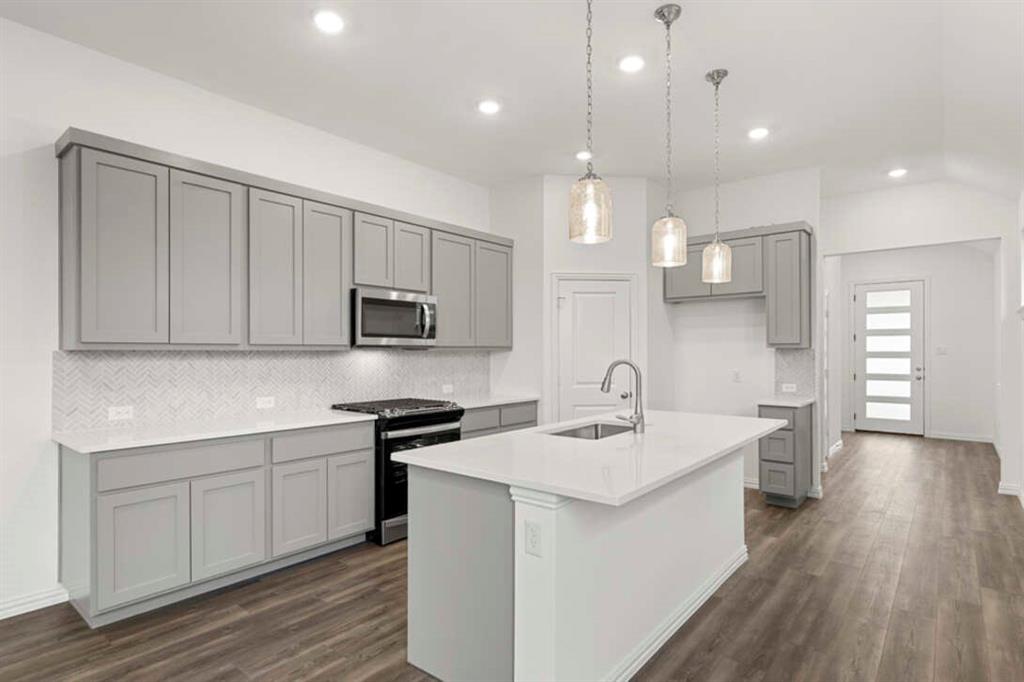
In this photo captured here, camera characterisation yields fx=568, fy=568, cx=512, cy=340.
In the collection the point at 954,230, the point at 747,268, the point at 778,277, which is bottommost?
the point at 778,277

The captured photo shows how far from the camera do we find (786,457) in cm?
474

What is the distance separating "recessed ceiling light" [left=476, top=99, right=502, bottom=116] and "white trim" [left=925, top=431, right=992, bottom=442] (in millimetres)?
8280

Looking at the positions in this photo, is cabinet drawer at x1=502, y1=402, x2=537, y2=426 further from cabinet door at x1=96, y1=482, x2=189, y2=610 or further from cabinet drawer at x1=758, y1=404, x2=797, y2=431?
cabinet door at x1=96, y1=482, x2=189, y2=610

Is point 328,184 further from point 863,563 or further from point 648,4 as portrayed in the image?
point 863,563

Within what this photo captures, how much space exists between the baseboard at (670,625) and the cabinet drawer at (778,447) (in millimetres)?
1568

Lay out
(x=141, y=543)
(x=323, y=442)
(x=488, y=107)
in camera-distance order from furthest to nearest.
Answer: (x=488, y=107), (x=323, y=442), (x=141, y=543)

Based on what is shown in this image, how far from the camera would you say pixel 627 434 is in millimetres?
2918

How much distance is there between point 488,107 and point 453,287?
1578 mm

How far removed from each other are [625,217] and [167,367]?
401 centimetres

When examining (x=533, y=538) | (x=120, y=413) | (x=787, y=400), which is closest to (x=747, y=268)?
(x=787, y=400)

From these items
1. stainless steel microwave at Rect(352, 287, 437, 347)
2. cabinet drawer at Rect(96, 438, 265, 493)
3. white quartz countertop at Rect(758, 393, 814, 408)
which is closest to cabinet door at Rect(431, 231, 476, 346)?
stainless steel microwave at Rect(352, 287, 437, 347)

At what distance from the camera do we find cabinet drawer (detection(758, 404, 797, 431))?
4742 mm

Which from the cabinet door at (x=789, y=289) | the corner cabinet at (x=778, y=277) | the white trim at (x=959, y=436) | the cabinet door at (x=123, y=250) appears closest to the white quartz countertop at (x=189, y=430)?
the cabinet door at (x=123, y=250)

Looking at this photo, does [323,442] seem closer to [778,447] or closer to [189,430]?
[189,430]
